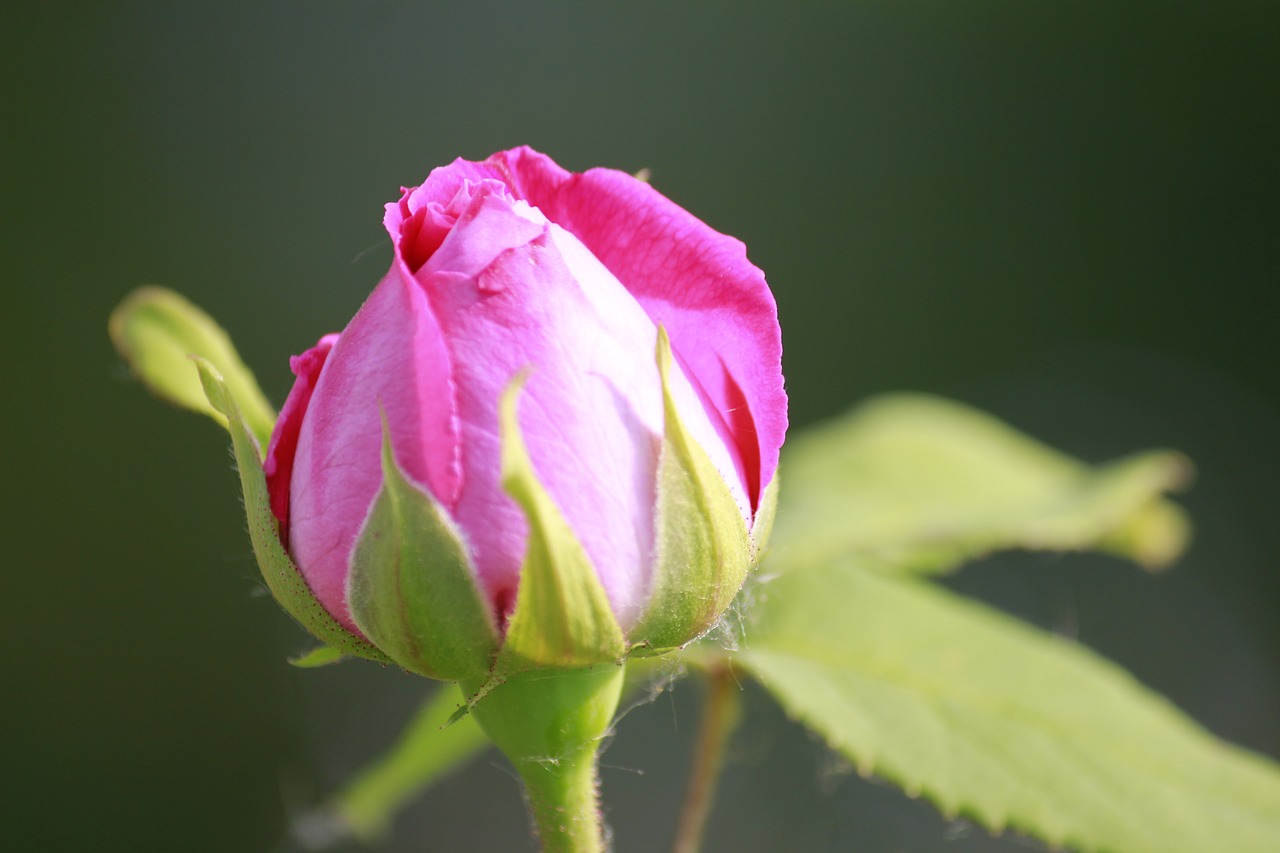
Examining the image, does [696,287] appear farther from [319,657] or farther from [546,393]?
[319,657]

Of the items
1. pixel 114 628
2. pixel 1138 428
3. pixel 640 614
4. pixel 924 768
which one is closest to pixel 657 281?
pixel 640 614

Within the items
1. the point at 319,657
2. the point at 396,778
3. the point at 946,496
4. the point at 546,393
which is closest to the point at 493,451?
the point at 546,393

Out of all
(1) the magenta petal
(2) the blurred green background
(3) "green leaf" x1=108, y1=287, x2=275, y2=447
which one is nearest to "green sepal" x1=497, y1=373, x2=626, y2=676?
(1) the magenta petal

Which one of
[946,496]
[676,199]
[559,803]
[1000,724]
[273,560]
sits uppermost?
[273,560]

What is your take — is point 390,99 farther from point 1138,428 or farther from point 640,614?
point 640,614

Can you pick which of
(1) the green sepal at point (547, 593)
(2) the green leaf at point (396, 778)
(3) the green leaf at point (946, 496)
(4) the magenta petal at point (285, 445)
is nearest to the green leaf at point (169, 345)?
(4) the magenta petal at point (285, 445)

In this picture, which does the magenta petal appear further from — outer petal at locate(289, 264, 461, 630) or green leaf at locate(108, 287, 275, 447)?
green leaf at locate(108, 287, 275, 447)
